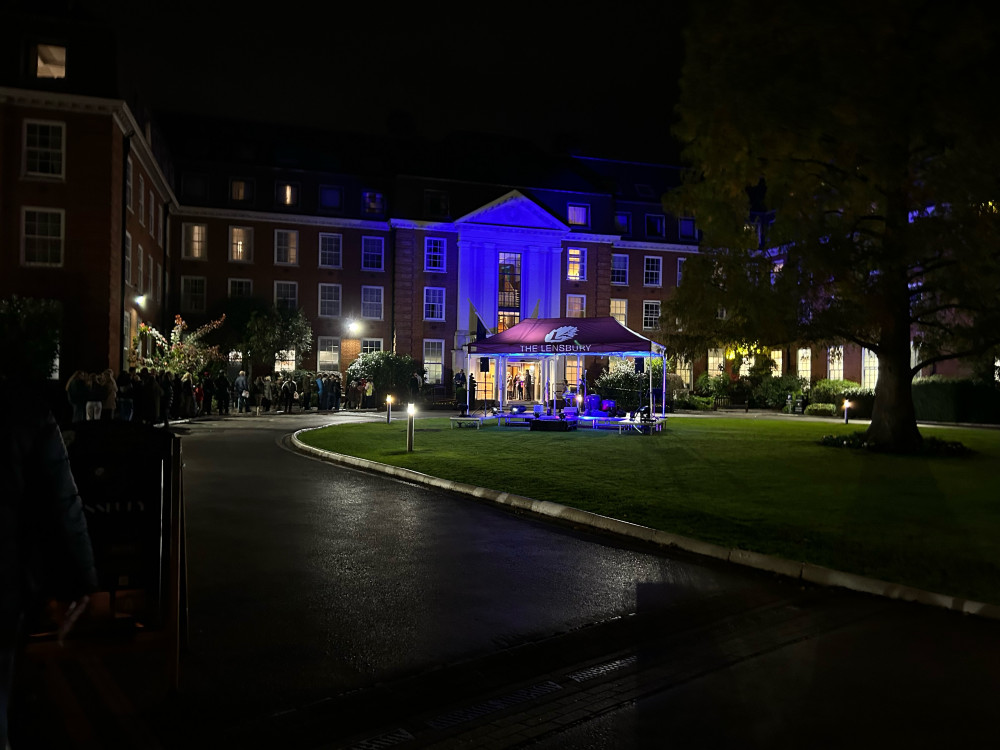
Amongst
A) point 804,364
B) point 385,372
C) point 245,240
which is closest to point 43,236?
point 385,372

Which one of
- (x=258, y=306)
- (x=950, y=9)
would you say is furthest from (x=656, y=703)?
(x=258, y=306)

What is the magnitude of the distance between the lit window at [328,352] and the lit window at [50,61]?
2245 centimetres

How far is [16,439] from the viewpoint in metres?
2.94

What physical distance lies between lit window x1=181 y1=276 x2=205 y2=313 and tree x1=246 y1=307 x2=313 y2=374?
396cm

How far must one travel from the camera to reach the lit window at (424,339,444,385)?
163 feet

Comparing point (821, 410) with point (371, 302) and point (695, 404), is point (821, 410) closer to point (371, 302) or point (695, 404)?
point (695, 404)

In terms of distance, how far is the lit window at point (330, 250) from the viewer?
4872 centimetres

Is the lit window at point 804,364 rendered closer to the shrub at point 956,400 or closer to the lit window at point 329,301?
the shrub at point 956,400

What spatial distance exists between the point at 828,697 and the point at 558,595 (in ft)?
8.39

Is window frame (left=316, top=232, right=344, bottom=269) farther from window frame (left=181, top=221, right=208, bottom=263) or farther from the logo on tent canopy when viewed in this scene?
the logo on tent canopy

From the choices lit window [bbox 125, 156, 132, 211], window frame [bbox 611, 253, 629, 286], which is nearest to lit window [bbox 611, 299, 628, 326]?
window frame [bbox 611, 253, 629, 286]

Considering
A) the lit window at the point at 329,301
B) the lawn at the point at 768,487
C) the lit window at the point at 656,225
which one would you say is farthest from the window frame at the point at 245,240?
the lawn at the point at 768,487

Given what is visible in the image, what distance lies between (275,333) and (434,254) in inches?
430

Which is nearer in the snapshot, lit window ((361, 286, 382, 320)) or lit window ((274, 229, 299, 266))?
lit window ((274, 229, 299, 266))
